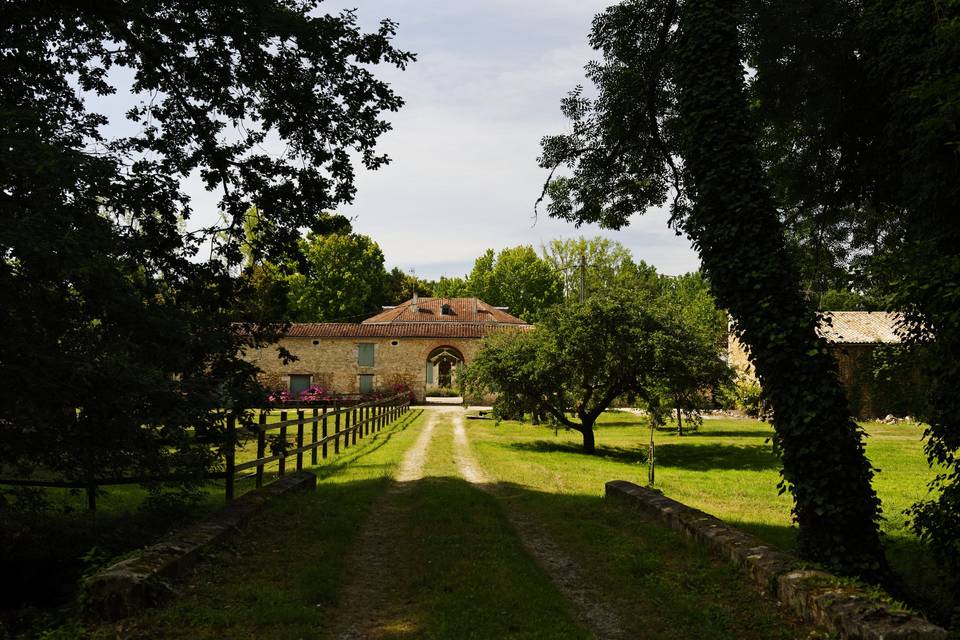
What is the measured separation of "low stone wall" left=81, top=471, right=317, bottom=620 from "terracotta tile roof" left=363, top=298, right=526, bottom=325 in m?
37.5

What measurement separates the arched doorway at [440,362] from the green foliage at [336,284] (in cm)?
1186

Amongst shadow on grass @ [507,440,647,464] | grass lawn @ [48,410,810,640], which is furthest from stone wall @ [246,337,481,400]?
grass lawn @ [48,410,810,640]

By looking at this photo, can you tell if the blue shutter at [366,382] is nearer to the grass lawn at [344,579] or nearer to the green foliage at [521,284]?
the green foliage at [521,284]

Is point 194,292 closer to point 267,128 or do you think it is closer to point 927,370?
point 267,128

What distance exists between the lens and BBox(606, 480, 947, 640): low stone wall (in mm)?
4035

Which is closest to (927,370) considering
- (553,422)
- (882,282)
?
(882,282)

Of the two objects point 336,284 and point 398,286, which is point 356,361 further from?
point 398,286

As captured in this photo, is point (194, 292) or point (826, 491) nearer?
point (826, 491)

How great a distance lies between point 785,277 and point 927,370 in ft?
5.11

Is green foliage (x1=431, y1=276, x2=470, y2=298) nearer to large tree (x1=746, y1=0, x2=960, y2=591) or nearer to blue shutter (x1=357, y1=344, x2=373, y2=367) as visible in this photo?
blue shutter (x1=357, y1=344, x2=373, y2=367)

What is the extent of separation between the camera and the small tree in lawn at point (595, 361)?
17.7m

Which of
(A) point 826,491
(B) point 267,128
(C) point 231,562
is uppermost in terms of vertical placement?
(B) point 267,128

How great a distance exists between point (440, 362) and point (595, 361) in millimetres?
29678

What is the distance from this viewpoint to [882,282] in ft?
21.2
